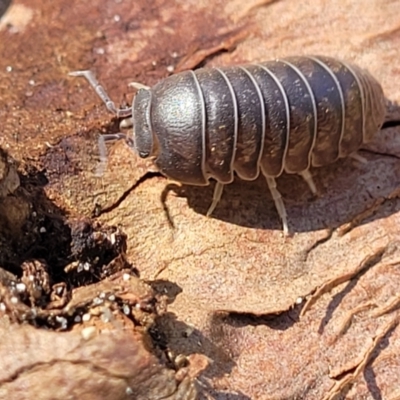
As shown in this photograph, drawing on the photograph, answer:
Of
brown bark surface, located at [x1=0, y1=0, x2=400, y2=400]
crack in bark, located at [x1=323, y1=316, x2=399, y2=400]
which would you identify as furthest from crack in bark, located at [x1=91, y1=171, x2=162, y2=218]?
crack in bark, located at [x1=323, y1=316, x2=399, y2=400]

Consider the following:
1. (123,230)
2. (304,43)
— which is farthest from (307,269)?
(304,43)

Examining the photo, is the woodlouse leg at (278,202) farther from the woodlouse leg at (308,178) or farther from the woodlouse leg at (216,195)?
the woodlouse leg at (216,195)

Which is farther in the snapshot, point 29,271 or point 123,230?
point 123,230

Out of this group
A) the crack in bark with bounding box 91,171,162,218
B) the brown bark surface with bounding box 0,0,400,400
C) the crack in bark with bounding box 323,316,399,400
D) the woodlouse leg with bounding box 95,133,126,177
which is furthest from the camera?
the woodlouse leg with bounding box 95,133,126,177

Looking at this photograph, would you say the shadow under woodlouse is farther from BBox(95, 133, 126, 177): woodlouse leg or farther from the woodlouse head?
BBox(95, 133, 126, 177): woodlouse leg

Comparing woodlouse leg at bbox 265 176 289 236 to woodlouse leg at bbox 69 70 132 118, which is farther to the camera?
woodlouse leg at bbox 69 70 132 118

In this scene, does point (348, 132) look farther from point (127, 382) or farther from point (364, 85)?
point (127, 382)

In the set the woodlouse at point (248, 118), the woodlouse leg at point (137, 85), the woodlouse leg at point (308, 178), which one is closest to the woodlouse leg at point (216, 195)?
the woodlouse at point (248, 118)
